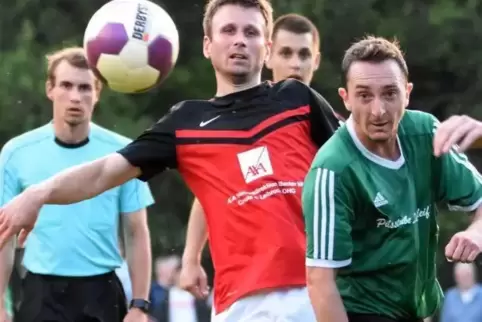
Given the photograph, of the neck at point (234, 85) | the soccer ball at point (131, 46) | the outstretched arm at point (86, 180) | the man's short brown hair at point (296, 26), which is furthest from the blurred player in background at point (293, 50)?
the outstretched arm at point (86, 180)

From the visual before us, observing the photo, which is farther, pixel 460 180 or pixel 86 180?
pixel 86 180

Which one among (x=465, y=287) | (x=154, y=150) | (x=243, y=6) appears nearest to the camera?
(x=154, y=150)

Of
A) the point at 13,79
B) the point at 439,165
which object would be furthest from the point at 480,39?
the point at 439,165

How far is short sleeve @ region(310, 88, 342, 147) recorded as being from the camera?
6312 millimetres

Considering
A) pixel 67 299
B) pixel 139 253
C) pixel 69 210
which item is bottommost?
pixel 67 299

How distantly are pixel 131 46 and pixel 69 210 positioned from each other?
3.30ft

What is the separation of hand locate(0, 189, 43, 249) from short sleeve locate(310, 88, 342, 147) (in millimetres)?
1344

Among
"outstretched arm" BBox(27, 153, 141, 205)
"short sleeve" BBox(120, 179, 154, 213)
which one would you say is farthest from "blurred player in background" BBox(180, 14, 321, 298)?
"outstretched arm" BBox(27, 153, 141, 205)

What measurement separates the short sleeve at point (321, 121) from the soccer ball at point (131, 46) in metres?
1.64

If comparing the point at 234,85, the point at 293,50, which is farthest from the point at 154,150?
the point at 293,50

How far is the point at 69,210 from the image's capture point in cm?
771

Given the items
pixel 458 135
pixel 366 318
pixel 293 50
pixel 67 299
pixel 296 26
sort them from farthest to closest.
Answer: pixel 296 26 < pixel 293 50 < pixel 67 299 < pixel 366 318 < pixel 458 135

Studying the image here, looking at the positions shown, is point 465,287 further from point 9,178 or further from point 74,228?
point 9,178

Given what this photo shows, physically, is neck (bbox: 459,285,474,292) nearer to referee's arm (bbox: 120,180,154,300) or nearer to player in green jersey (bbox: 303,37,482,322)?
referee's arm (bbox: 120,180,154,300)
